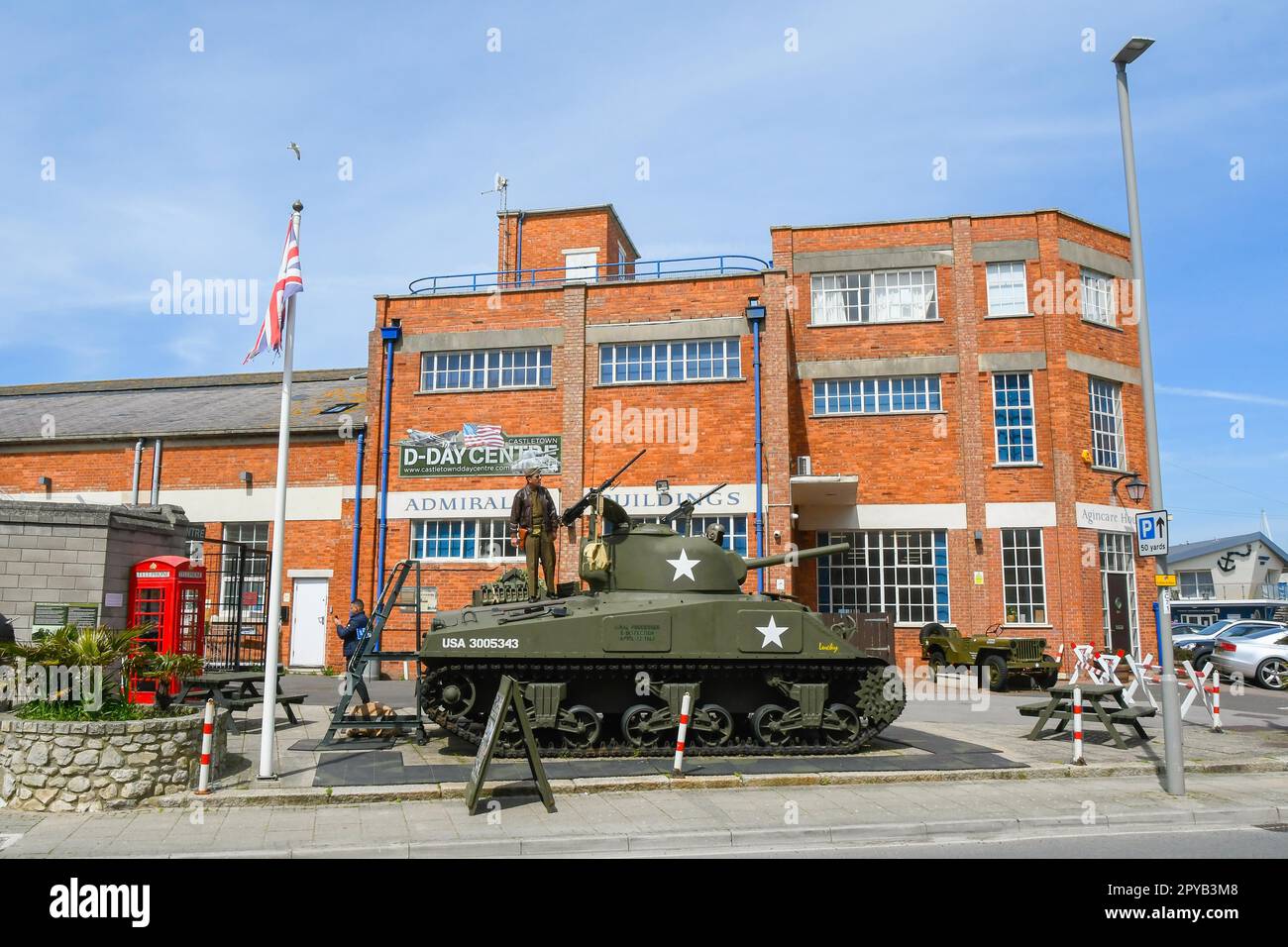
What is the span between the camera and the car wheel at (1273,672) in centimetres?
2283

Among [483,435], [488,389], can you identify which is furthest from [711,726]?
[488,389]

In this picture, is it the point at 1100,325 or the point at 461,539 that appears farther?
the point at 1100,325

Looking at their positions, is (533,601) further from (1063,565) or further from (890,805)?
(1063,565)

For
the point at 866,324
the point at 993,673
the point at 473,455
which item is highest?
the point at 866,324

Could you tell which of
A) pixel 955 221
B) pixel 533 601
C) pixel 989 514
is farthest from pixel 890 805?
pixel 955 221

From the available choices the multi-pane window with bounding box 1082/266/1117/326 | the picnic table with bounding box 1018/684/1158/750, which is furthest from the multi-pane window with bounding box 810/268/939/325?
the picnic table with bounding box 1018/684/1158/750

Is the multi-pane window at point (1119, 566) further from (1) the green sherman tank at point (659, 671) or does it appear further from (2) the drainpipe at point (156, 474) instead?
(2) the drainpipe at point (156, 474)

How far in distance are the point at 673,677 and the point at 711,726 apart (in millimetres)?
713

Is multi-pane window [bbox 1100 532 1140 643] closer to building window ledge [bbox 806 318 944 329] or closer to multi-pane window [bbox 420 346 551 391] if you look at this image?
building window ledge [bbox 806 318 944 329]

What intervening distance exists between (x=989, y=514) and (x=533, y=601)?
15106 mm

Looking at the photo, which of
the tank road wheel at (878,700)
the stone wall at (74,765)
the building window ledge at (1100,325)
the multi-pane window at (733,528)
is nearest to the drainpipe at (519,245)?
the multi-pane window at (733,528)

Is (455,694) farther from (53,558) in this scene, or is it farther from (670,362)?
(670,362)

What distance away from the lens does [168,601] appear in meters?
13.9

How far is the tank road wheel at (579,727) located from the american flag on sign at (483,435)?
1300 centimetres
